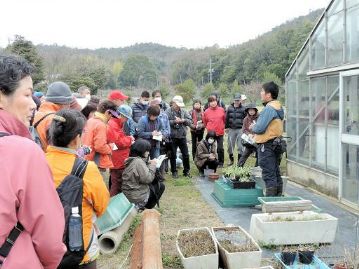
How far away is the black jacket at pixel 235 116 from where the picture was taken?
10359 mm

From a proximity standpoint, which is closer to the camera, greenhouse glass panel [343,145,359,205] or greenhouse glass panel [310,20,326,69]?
greenhouse glass panel [343,145,359,205]

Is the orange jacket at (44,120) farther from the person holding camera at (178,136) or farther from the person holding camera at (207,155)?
the person holding camera at (207,155)

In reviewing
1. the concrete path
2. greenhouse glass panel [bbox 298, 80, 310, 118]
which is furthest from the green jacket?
greenhouse glass panel [bbox 298, 80, 310, 118]

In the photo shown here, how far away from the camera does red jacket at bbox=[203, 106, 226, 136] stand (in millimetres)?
10242

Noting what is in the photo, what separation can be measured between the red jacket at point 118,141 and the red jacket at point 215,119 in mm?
4011

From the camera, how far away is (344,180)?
682 centimetres

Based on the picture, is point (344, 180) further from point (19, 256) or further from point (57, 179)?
point (19, 256)

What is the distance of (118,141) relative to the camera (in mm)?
6254

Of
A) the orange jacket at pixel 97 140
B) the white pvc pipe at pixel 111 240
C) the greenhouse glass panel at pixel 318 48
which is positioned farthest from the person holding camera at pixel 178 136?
the white pvc pipe at pixel 111 240

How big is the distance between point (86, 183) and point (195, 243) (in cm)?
216

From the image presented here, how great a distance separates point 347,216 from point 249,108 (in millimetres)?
4002

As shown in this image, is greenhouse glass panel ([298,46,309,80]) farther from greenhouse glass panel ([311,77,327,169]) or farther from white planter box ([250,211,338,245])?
white planter box ([250,211,338,245])

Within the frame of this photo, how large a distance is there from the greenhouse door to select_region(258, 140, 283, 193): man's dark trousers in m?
1.31

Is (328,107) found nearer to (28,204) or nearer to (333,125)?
(333,125)
